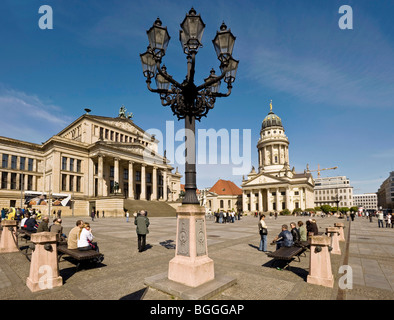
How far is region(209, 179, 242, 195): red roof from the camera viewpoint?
101m

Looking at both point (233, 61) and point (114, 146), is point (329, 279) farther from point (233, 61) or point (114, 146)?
point (114, 146)

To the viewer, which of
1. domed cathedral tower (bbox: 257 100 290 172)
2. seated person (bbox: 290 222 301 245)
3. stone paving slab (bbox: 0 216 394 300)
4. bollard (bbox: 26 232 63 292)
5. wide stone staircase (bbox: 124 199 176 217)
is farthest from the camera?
domed cathedral tower (bbox: 257 100 290 172)

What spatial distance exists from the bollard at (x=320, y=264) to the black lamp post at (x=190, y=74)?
3.40m

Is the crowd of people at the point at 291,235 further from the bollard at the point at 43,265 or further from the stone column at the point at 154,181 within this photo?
the stone column at the point at 154,181

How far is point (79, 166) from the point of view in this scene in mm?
46625

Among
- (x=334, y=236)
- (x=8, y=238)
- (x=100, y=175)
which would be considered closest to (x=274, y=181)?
(x=100, y=175)

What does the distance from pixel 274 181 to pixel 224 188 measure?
26963mm

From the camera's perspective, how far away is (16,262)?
8.43 metres

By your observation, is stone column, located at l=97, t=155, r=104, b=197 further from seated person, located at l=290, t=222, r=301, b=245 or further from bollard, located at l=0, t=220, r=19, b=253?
seated person, located at l=290, t=222, r=301, b=245

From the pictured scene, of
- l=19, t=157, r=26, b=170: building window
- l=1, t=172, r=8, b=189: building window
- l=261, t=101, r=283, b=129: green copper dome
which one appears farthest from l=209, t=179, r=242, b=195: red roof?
l=1, t=172, r=8, b=189: building window

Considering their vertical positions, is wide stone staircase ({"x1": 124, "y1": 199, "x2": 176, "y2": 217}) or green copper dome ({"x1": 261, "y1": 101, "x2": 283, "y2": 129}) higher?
green copper dome ({"x1": 261, "y1": 101, "x2": 283, "y2": 129})

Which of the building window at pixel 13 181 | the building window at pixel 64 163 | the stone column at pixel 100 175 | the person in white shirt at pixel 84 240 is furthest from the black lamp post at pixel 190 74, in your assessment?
the building window at pixel 13 181

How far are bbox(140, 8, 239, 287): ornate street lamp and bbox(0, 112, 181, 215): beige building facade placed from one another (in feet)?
117

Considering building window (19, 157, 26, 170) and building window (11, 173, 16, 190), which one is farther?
building window (19, 157, 26, 170)
